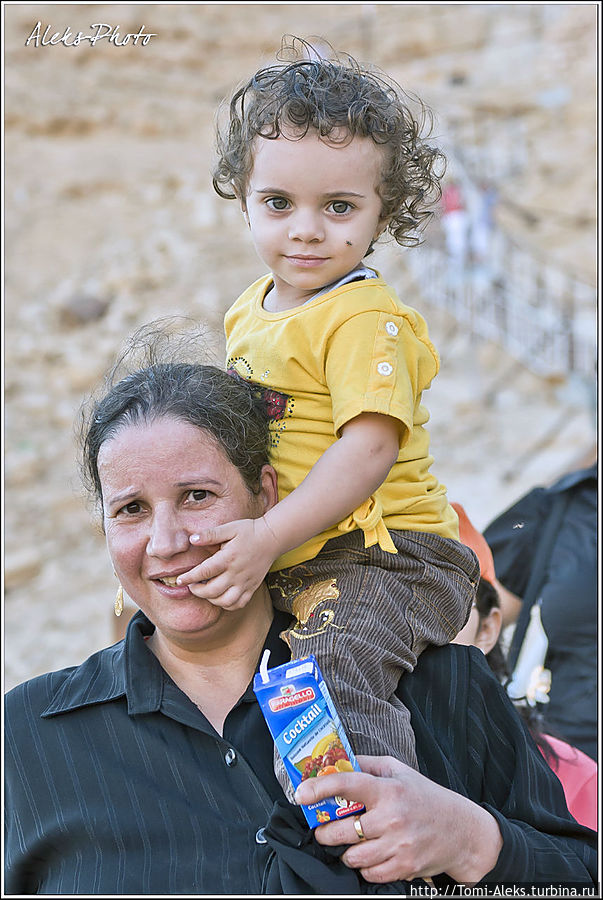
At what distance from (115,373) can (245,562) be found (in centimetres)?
72

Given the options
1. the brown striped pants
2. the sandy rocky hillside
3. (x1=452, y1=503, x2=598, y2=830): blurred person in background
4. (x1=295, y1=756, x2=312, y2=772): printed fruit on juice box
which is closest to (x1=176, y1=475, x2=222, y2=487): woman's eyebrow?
the brown striped pants

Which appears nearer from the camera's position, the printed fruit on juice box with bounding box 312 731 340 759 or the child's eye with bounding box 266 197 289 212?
the printed fruit on juice box with bounding box 312 731 340 759

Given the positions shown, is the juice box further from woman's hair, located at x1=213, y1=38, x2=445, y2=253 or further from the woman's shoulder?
woman's hair, located at x1=213, y1=38, x2=445, y2=253

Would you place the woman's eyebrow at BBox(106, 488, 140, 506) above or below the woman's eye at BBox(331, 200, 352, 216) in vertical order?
below

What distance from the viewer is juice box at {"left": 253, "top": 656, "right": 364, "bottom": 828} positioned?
1.61 m

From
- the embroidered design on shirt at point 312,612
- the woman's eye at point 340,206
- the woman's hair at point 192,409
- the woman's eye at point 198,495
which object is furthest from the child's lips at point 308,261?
the embroidered design on shirt at point 312,612

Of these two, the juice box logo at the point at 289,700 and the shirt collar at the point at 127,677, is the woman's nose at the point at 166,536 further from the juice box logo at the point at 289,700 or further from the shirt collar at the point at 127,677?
the juice box logo at the point at 289,700

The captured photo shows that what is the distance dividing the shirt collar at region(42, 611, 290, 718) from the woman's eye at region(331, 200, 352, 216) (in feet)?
3.06

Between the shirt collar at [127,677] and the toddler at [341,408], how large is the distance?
3.9 inches

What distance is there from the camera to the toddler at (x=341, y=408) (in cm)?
189

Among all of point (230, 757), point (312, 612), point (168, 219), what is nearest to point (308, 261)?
point (312, 612)

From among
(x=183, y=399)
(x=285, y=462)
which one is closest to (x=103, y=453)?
(x=183, y=399)

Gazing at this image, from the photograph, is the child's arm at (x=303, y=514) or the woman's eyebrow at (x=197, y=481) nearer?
the child's arm at (x=303, y=514)

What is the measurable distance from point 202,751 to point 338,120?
1361 millimetres
